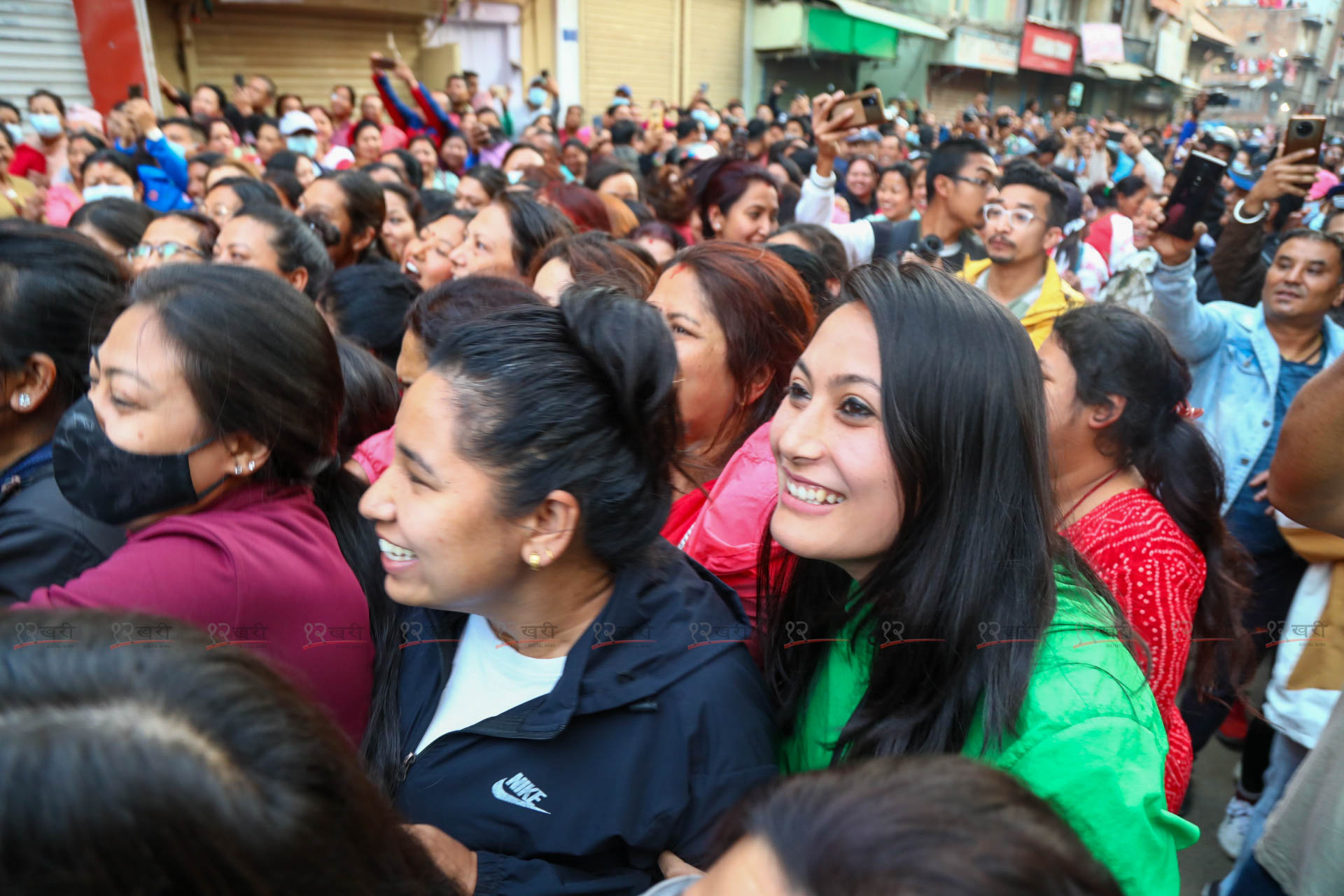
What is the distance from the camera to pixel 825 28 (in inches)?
734

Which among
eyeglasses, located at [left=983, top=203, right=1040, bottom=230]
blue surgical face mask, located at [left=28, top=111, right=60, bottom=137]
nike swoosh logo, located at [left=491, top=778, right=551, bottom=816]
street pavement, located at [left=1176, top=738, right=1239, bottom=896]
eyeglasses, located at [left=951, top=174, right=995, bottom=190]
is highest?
blue surgical face mask, located at [left=28, top=111, right=60, bottom=137]

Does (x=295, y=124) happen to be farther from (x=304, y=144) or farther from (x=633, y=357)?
(x=633, y=357)

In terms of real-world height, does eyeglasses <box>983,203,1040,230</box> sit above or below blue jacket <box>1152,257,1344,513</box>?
above

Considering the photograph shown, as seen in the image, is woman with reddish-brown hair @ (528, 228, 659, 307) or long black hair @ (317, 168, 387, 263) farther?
long black hair @ (317, 168, 387, 263)

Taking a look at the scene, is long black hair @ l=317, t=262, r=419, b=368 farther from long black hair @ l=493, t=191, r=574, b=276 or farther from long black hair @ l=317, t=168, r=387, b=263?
long black hair @ l=317, t=168, r=387, b=263

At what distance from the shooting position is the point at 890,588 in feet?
4.30

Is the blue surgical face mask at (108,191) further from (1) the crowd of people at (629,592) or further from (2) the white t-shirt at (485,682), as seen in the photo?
(2) the white t-shirt at (485,682)

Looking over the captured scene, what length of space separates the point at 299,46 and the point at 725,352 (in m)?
12.5

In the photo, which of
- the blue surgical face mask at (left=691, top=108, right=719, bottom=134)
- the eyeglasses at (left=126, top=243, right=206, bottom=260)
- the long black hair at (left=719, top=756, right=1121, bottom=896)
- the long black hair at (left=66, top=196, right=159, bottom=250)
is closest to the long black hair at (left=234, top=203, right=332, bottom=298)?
the eyeglasses at (left=126, top=243, right=206, bottom=260)

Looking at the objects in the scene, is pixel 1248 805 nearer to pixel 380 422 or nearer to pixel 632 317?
pixel 632 317

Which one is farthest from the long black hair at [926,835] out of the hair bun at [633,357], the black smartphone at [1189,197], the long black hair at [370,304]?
the black smartphone at [1189,197]

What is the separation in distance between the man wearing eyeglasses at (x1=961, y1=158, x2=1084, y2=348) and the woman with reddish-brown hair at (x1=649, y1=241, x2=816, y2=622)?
1735mm

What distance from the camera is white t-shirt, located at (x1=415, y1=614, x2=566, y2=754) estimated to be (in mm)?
1392

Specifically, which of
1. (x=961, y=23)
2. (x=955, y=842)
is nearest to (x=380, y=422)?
(x=955, y=842)
